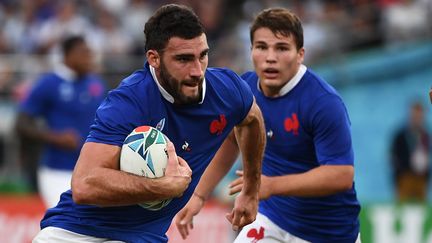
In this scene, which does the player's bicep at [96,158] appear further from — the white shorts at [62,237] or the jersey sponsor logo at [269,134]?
the jersey sponsor logo at [269,134]

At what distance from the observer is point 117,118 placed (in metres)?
6.09

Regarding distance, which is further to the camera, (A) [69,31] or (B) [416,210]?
(A) [69,31]

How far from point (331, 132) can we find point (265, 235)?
966 millimetres

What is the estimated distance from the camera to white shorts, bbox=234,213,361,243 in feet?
25.2

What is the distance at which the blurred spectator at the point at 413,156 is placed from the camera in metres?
14.7

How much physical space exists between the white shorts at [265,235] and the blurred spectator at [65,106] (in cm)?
413

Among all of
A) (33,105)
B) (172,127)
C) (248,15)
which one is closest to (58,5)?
(248,15)

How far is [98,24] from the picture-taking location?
→ 667 inches

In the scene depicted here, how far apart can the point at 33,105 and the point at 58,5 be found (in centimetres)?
591

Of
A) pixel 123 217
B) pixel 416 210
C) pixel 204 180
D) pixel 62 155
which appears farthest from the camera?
pixel 416 210

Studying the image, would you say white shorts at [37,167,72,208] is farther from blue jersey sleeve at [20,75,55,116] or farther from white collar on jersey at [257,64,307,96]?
white collar on jersey at [257,64,307,96]

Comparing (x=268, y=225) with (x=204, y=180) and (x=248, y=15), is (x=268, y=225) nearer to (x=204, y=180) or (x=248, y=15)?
(x=204, y=180)

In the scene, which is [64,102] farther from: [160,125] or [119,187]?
[119,187]

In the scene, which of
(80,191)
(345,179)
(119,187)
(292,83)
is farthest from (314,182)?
(80,191)
